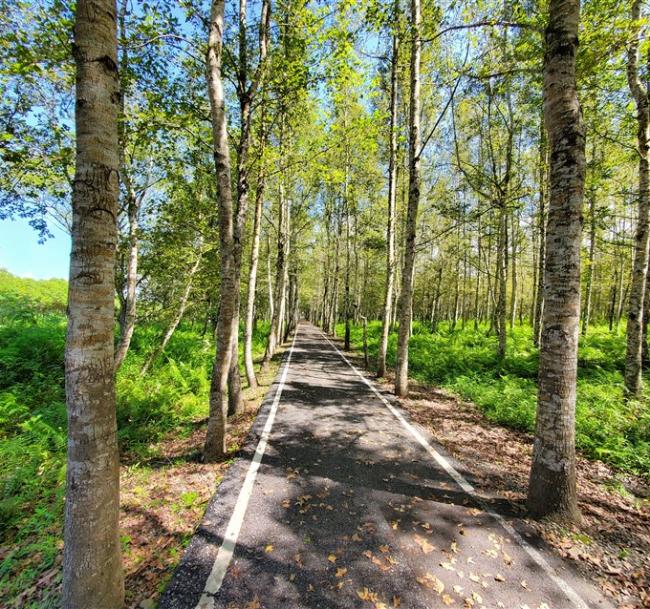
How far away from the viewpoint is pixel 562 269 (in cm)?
375

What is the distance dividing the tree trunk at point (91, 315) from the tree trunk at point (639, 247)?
10784 millimetres

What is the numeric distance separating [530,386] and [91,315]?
11131mm

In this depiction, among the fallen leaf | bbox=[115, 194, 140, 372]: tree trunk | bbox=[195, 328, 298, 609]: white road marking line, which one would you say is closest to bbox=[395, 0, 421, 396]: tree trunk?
bbox=[195, 328, 298, 609]: white road marking line

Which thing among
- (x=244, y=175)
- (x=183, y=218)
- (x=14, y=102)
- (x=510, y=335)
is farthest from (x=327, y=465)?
(x=510, y=335)

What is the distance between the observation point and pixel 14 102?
Answer: 6.61 metres

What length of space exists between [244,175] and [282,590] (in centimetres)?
687

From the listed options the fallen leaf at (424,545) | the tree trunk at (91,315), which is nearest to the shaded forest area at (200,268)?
the tree trunk at (91,315)

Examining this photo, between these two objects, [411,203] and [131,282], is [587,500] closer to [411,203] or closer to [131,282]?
[411,203]

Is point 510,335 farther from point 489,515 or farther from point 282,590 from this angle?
point 282,590

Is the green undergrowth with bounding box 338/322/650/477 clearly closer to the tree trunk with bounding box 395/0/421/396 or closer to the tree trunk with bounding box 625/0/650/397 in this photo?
the tree trunk with bounding box 625/0/650/397

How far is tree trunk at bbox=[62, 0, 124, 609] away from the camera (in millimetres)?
2256

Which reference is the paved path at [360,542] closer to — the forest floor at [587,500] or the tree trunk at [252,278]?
the forest floor at [587,500]

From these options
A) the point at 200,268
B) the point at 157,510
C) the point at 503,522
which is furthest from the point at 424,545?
the point at 200,268

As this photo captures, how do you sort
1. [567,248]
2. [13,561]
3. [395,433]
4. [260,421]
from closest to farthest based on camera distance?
1. [13,561]
2. [567,248]
3. [395,433]
4. [260,421]
